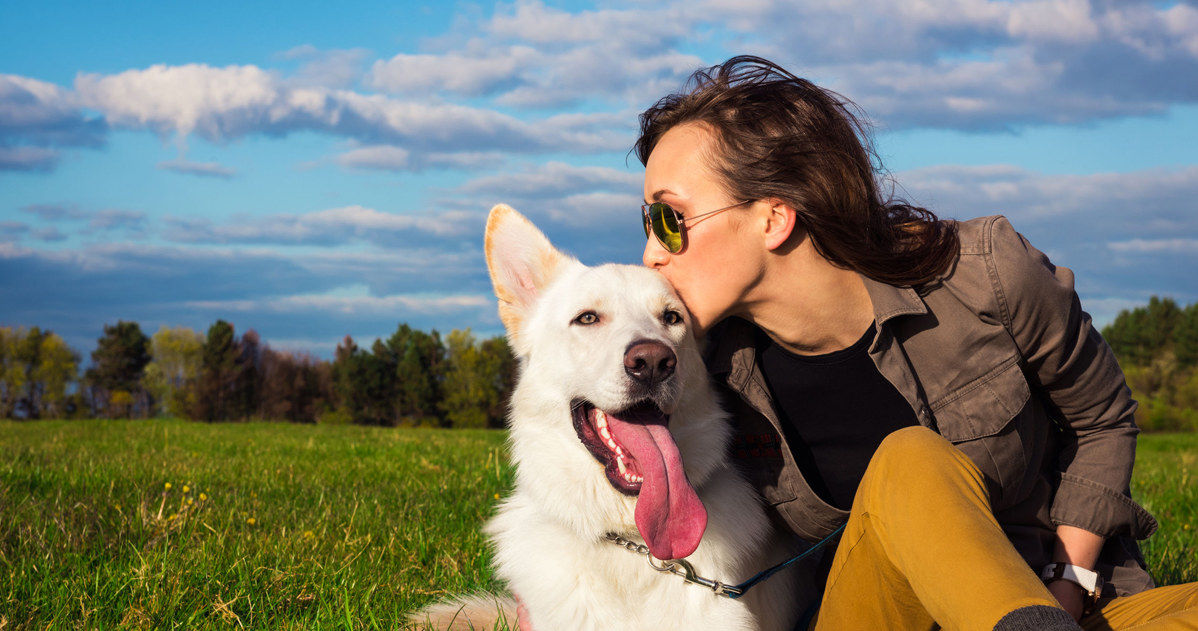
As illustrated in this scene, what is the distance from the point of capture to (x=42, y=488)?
550 cm

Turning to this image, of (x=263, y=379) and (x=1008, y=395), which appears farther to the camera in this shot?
(x=263, y=379)

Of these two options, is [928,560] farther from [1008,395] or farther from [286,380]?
[286,380]

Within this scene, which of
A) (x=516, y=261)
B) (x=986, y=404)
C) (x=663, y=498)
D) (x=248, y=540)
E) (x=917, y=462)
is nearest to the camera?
(x=917, y=462)

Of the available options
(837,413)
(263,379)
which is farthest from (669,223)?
(263,379)

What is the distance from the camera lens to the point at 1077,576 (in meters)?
2.87

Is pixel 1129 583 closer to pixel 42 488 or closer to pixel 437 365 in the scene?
pixel 42 488

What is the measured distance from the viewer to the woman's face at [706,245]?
299 centimetres

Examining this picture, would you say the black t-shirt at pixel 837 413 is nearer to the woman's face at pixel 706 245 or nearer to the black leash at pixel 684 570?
the woman's face at pixel 706 245

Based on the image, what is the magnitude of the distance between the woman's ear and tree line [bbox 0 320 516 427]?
35362 millimetres

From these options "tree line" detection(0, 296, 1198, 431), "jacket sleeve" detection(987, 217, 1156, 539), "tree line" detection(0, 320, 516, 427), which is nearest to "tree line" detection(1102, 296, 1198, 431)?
"tree line" detection(0, 296, 1198, 431)

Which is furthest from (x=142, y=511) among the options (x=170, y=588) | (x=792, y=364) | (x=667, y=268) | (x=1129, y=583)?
(x=1129, y=583)

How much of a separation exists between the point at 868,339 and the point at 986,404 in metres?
0.47

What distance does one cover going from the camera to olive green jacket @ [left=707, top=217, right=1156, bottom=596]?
2.82m

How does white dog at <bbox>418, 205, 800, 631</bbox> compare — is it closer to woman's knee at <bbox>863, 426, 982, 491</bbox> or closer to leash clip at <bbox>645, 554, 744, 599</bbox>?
leash clip at <bbox>645, 554, 744, 599</bbox>
